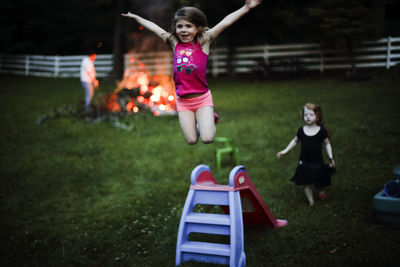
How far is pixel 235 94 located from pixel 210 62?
23.9ft

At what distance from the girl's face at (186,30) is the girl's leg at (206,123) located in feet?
2.59

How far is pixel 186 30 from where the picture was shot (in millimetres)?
3912

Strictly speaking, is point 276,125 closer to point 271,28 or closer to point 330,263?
point 330,263

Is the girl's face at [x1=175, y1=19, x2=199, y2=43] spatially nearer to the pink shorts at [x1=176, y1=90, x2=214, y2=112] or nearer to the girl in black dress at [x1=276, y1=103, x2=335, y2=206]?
the pink shorts at [x1=176, y1=90, x2=214, y2=112]

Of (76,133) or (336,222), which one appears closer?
(336,222)

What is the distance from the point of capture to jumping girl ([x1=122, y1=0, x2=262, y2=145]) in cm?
390

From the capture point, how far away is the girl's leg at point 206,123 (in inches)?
164

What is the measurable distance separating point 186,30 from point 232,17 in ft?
1.61

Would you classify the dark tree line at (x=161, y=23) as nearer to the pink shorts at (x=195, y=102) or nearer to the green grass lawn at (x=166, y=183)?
the pink shorts at (x=195, y=102)

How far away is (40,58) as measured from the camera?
25.2 m

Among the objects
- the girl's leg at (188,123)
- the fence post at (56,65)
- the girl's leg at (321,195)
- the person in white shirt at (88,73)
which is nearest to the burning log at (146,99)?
the person in white shirt at (88,73)

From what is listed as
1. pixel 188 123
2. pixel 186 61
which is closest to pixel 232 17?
pixel 186 61

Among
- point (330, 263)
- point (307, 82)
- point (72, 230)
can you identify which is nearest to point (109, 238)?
point (72, 230)

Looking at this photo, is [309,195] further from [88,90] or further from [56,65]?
[56,65]
